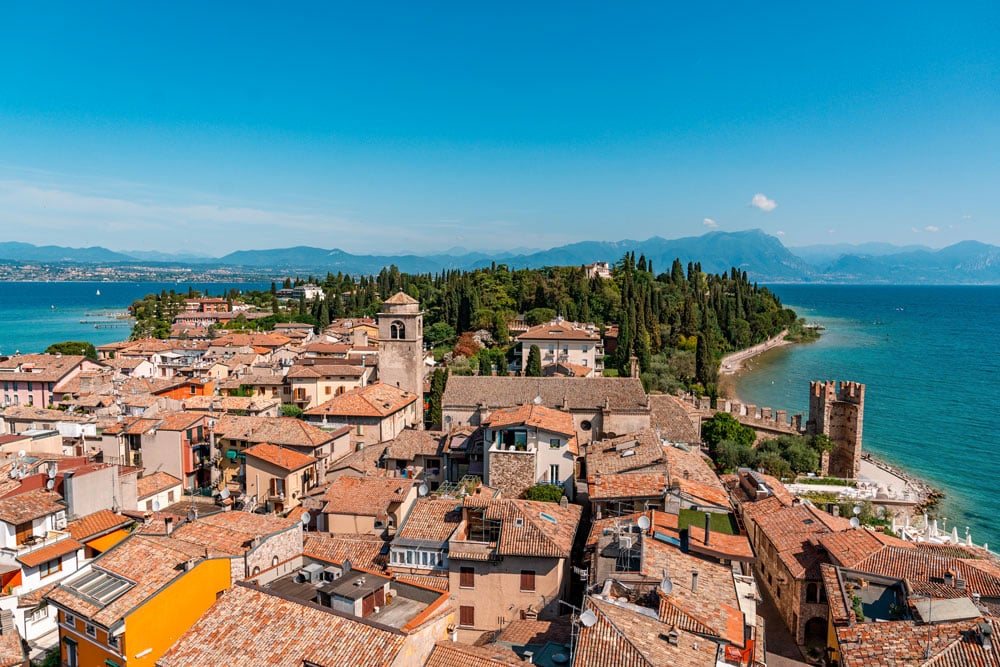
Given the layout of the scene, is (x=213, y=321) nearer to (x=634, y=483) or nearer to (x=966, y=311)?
(x=634, y=483)

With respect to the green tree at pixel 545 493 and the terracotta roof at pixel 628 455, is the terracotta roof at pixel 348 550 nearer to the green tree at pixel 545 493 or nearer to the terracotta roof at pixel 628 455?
the green tree at pixel 545 493

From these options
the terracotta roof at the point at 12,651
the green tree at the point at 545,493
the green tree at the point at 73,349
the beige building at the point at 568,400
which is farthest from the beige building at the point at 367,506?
the green tree at the point at 73,349

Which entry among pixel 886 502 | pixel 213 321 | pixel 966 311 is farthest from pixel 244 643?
pixel 966 311

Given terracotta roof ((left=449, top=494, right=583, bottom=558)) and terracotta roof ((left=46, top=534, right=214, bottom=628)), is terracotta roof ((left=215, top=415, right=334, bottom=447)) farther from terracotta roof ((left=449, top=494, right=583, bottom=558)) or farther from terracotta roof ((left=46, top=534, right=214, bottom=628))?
terracotta roof ((left=46, top=534, right=214, bottom=628))

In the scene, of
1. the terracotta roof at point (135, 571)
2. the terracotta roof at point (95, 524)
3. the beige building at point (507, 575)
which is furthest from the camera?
the terracotta roof at point (95, 524)

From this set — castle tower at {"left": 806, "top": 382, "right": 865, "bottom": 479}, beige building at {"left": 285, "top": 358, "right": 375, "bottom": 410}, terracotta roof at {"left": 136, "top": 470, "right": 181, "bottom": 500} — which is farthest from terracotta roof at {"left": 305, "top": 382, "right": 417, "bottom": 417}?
castle tower at {"left": 806, "top": 382, "right": 865, "bottom": 479}
